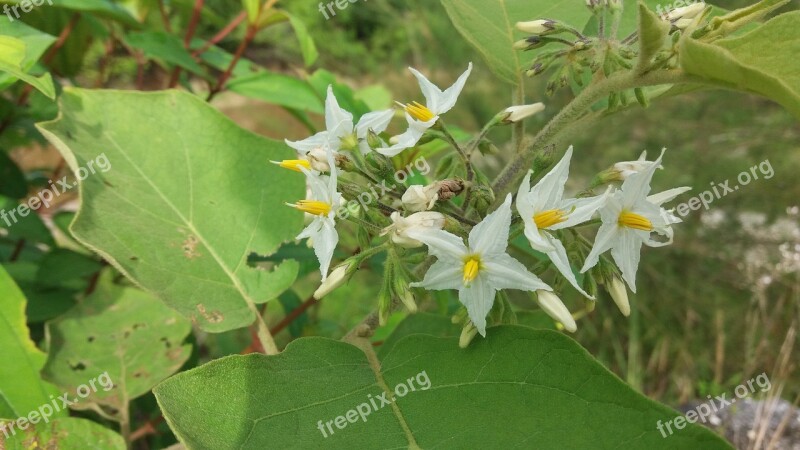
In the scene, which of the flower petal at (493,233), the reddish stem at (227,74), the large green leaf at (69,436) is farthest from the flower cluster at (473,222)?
the reddish stem at (227,74)

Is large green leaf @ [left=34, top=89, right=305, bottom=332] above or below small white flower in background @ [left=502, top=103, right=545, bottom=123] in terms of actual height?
below

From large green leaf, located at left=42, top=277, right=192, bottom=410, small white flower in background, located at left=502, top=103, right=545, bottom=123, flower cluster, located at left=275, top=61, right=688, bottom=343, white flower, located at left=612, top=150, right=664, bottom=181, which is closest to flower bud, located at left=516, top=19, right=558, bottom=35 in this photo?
flower cluster, located at left=275, top=61, right=688, bottom=343

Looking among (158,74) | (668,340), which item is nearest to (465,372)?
(668,340)

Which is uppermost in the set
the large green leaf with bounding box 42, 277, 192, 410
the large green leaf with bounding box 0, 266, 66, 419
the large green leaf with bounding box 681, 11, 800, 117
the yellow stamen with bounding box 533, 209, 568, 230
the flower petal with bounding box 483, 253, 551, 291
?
the large green leaf with bounding box 681, 11, 800, 117

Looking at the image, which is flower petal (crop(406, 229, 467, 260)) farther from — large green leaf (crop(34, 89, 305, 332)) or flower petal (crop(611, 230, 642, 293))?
large green leaf (crop(34, 89, 305, 332))

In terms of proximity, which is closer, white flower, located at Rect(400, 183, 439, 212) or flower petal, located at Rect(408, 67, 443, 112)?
white flower, located at Rect(400, 183, 439, 212)

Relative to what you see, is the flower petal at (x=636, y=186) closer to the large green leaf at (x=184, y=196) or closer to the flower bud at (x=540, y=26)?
the flower bud at (x=540, y=26)

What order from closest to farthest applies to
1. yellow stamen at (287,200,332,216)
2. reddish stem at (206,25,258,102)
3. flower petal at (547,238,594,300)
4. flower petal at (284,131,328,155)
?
flower petal at (547,238,594,300), yellow stamen at (287,200,332,216), flower petal at (284,131,328,155), reddish stem at (206,25,258,102)

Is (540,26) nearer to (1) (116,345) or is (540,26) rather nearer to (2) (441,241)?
(2) (441,241)
